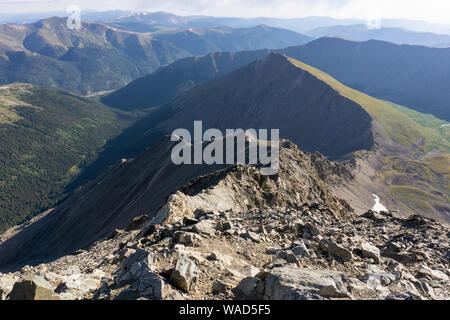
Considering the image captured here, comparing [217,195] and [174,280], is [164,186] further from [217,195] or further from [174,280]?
[174,280]

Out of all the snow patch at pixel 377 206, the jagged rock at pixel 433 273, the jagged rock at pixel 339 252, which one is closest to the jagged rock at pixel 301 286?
the jagged rock at pixel 339 252

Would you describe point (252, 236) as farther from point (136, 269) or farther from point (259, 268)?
point (136, 269)

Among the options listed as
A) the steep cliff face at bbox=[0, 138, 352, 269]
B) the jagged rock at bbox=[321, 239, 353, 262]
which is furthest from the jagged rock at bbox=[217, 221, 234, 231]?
the steep cliff face at bbox=[0, 138, 352, 269]

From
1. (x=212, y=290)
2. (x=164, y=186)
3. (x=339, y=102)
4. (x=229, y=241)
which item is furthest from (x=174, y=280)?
(x=339, y=102)

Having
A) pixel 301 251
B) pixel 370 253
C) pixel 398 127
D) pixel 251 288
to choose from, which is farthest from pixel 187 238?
pixel 398 127
